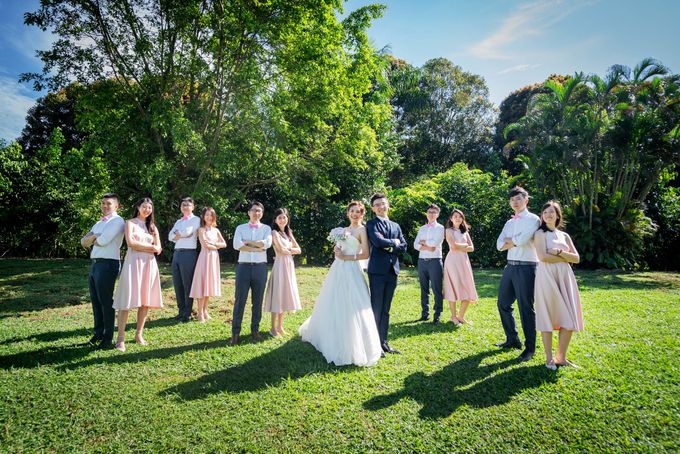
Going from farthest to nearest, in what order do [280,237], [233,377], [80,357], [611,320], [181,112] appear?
[181,112] < [611,320] < [280,237] < [80,357] < [233,377]

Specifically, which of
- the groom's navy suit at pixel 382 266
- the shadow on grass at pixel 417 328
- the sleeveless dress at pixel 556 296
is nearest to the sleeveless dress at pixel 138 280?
the groom's navy suit at pixel 382 266

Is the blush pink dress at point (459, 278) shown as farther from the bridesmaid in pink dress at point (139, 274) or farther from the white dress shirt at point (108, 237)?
the white dress shirt at point (108, 237)

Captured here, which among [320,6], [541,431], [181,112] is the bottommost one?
[541,431]

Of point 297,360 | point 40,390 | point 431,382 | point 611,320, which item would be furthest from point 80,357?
point 611,320

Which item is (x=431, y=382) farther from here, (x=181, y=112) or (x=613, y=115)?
(x=613, y=115)

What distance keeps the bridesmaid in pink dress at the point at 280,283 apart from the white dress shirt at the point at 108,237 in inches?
92.5

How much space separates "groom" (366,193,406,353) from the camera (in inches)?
207

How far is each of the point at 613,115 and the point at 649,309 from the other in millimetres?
11950

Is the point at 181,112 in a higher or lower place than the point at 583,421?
higher

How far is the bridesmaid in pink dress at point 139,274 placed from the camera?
549 cm

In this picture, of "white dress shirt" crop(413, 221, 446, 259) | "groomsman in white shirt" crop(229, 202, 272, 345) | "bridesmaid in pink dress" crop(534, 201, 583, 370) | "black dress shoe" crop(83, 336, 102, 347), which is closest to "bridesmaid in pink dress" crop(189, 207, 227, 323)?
"groomsman in white shirt" crop(229, 202, 272, 345)

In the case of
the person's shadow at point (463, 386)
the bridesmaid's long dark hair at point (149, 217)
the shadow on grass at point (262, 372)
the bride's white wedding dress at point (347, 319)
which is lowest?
the person's shadow at point (463, 386)

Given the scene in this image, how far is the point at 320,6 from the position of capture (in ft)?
36.8

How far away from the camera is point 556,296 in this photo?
470 cm
